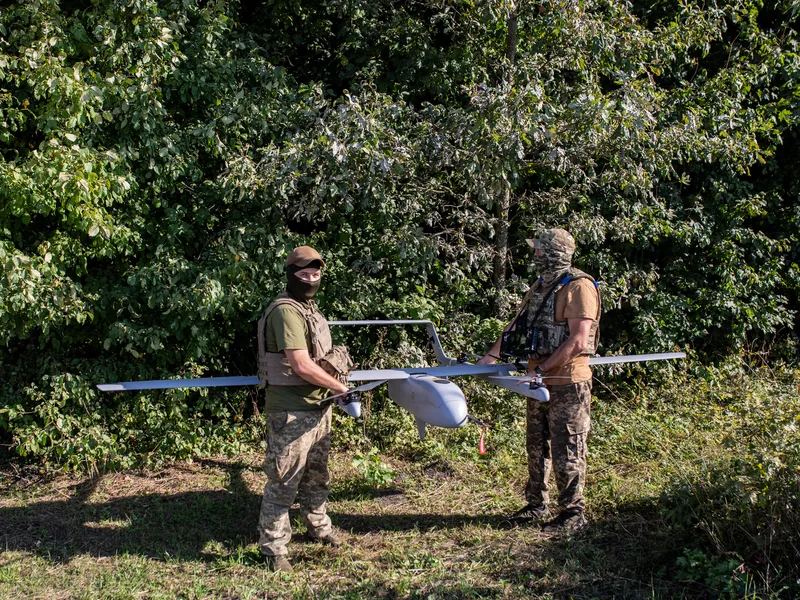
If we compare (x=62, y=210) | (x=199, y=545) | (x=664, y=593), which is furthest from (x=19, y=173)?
(x=664, y=593)

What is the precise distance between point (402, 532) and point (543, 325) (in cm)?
178

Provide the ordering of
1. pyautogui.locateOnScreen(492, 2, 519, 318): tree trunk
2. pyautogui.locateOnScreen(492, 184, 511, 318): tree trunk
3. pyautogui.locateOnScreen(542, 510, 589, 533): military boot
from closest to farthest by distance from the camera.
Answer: pyautogui.locateOnScreen(542, 510, 589, 533): military boot < pyautogui.locateOnScreen(492, 2, 519, 318): tree trunk < pyautogui.locateOnScreen(492, 184, 511, 318): tree trunk

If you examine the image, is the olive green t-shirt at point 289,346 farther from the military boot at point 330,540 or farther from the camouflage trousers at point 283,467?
the military boot at point 330,540

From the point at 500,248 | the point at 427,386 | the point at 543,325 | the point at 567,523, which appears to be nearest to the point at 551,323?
the point at 543,325

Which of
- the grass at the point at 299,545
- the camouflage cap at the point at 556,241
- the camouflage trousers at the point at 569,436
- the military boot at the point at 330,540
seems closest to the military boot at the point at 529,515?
the grass at the point at 299,545

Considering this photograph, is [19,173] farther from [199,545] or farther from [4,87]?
[199,545]

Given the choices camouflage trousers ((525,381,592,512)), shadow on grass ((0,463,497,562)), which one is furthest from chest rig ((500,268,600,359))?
shadow on grass ((0,463,497,562))

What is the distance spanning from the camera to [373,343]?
7.35 meters

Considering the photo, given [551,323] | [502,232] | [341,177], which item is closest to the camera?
[551,323]

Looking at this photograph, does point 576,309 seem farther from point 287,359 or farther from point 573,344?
point 287,359

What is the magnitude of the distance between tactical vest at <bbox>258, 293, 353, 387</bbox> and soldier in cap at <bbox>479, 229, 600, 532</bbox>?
1325 millimetres

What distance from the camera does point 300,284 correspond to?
435 centimetres

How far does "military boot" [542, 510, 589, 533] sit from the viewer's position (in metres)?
4.74

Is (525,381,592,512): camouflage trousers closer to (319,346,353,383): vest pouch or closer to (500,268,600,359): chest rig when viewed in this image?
(500,268,600,359): chest rig
